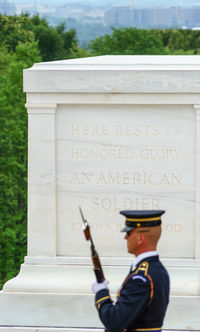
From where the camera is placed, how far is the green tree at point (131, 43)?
214ft

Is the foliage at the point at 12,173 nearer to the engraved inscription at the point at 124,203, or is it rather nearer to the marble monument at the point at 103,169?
the marble monument at the point at 103,169

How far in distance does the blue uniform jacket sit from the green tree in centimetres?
5775

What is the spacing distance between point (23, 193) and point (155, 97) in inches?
1107

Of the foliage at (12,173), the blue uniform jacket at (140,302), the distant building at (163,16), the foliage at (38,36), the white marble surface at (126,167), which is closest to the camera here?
the blue uniform jacket at (140,302)

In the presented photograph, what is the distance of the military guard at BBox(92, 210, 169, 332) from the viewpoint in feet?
23.0

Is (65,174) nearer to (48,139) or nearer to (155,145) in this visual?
(48,139)

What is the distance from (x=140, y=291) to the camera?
23.0 feet

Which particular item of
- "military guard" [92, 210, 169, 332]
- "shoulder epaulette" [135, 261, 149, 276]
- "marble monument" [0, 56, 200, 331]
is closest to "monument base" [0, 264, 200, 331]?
"marble monument" [0, 56, 200, 331]

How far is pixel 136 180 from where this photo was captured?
38.9ft

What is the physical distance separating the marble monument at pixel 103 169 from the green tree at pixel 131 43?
2081 inches

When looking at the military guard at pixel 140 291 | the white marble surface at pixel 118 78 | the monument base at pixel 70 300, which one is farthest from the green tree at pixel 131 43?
the military guard at pixel 140 291

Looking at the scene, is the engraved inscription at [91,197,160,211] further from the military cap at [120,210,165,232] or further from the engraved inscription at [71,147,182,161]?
the military cap at [120,210,165,232]

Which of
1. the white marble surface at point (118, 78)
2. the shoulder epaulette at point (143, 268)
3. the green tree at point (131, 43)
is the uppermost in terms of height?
the white marble surface at point (118, 78)

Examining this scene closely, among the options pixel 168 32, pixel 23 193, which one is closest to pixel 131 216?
pixel 23 193
